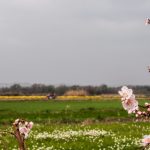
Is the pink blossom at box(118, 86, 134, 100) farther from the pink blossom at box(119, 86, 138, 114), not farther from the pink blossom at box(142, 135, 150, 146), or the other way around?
the pink blossom at box(142, 135, 150, 146)

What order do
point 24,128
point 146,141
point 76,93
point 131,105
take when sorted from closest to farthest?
point 146,141
point 131,105
point 24,128
point 76,93

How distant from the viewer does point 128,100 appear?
382 cm

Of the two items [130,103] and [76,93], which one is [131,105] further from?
[76,93]

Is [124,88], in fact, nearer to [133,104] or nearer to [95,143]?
[133,104]

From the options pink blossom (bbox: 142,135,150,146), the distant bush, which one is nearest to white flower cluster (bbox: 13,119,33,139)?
pink blossom (bbox: 142,135,150,146)

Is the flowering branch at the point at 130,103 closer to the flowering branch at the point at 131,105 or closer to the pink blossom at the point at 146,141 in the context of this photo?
the flowering branch at the point at 131,105

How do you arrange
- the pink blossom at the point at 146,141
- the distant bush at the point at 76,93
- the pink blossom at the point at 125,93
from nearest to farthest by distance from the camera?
the pink blossom at the point at 146,141 < the pink blossom at the point at 125,93 < the distant bush at the point at 76,93

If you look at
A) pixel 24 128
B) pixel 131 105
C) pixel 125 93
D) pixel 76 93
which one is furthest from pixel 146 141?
pixel 76 93

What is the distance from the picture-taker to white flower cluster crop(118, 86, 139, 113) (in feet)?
12.4

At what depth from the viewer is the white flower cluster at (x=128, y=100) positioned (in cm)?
378

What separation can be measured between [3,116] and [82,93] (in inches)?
1904

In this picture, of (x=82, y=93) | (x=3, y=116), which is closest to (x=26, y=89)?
(x=82, y=93)

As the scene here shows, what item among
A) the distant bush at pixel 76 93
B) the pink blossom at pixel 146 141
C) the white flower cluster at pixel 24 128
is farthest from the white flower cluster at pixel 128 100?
the distant bush at pixel 76 93

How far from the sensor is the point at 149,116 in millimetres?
3791
